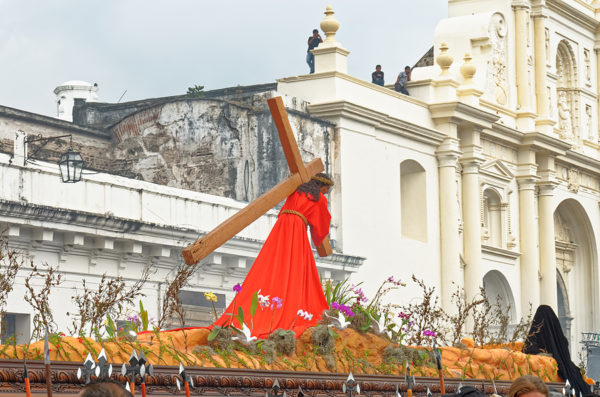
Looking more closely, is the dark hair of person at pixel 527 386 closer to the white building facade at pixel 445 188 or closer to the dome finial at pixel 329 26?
the white building facade at pixel 445 188

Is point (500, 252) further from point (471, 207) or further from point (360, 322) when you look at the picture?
point (360, 322)

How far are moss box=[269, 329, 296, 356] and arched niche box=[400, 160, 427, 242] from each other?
16.6 meters

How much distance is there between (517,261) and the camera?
107ft

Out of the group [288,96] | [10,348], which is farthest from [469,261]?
[10,348]

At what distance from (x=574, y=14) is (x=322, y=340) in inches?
1007

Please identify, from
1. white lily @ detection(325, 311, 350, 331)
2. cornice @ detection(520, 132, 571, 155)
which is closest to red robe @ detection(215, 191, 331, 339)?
white lily @ detection(325, 311, 350, 331)

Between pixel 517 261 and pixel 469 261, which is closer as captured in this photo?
pixel 469 261

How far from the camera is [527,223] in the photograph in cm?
3262

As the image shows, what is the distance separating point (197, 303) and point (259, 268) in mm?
8795

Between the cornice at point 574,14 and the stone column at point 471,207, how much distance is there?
6.30 meters

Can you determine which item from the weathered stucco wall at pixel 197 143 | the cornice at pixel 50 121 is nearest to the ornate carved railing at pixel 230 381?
the weathered stucco wall at pixel 197 143

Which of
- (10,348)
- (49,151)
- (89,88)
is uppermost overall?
(89,88)

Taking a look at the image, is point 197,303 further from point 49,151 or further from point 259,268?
point 259,268

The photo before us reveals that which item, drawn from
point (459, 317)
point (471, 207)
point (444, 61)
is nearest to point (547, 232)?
point (471, 207)
